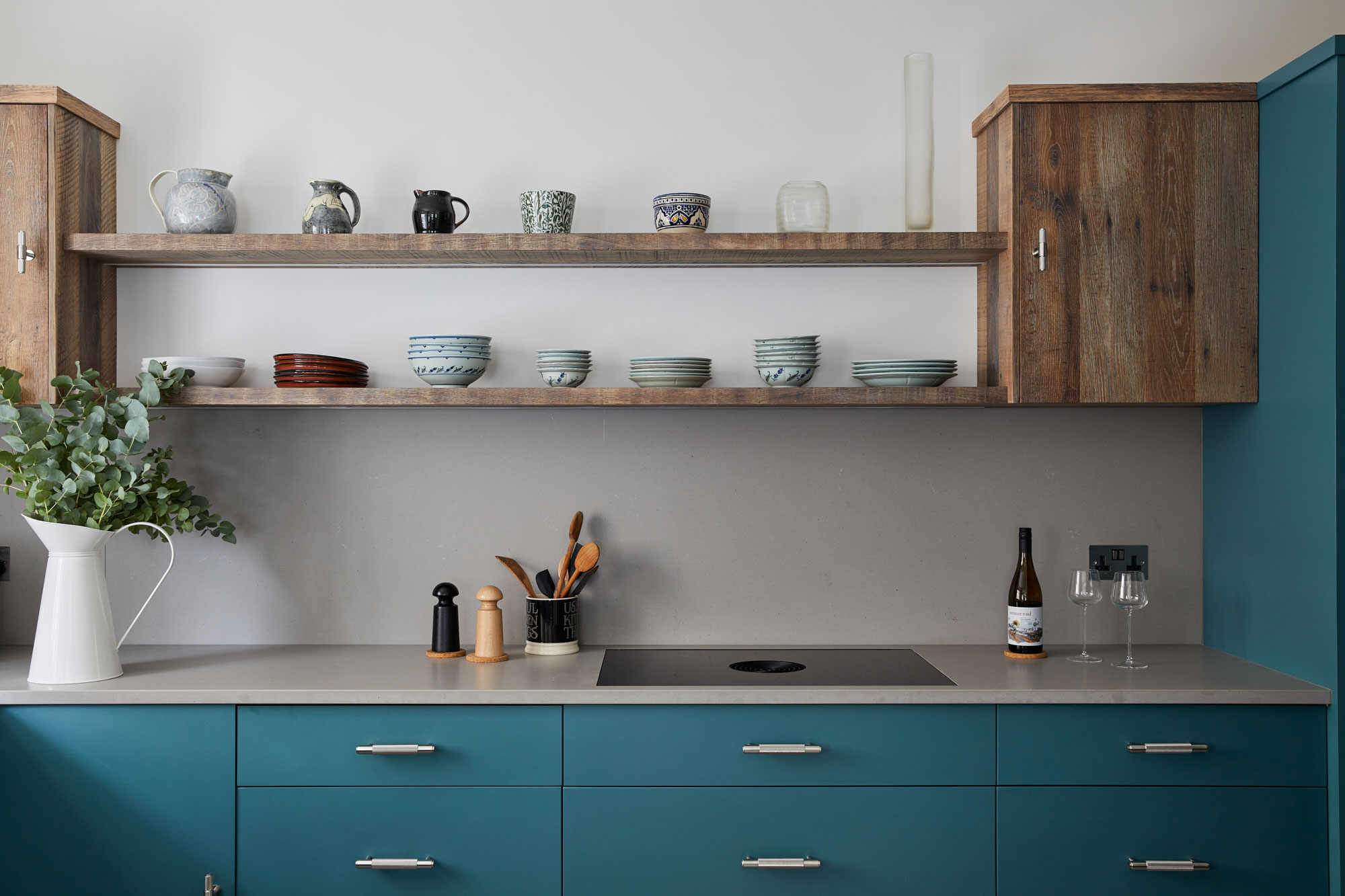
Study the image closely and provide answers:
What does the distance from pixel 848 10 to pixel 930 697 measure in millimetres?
1718

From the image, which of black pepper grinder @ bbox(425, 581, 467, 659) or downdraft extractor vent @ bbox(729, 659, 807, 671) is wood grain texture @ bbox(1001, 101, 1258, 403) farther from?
black pepper grinder @ bbox(425, 581, 467, 659)

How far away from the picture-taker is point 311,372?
7.03ft

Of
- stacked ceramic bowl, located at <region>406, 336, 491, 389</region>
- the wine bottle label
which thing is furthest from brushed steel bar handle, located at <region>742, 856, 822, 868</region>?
stacked ceramic bowl, located at <region>406, 336, 491, 389</region>

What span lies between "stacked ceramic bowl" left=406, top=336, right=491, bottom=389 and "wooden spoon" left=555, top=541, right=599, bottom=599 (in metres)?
0.49

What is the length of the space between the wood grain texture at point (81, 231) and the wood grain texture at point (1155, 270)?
2.17 m

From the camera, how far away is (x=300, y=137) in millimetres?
2383

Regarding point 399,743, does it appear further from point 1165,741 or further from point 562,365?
point 1165,741

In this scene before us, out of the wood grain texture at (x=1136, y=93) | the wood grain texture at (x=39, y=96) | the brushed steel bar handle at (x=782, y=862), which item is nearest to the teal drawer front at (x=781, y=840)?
the brushed steel bar handle at (x=782, y=862)

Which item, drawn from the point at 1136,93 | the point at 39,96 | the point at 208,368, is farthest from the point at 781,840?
the point at 39,96

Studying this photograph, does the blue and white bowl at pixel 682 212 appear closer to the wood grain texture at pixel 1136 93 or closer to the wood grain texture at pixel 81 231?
the wood grain texture at pixel 1136 93

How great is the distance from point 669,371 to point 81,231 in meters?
1.44

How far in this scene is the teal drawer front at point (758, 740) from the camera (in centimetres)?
187

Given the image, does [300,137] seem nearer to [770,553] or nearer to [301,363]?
[301,363]

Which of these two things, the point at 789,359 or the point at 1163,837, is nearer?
the point at 1163,837
